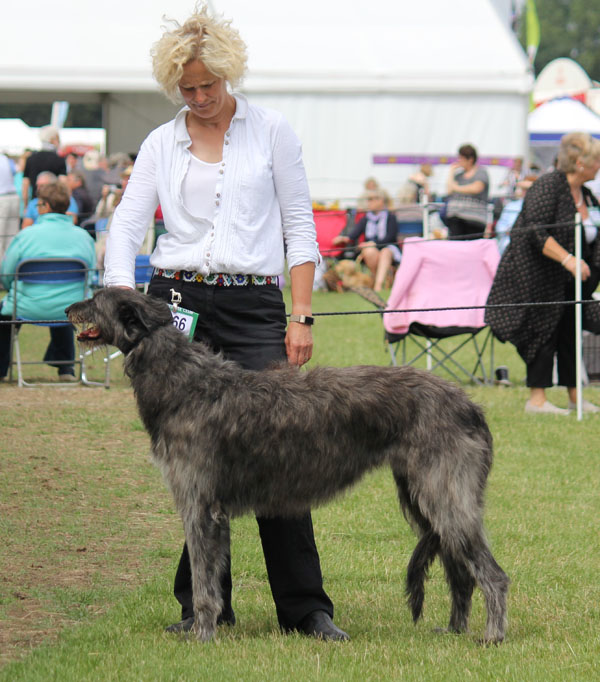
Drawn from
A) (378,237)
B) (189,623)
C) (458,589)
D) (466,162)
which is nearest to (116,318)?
(189,623)

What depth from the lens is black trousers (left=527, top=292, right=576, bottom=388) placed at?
9.17m

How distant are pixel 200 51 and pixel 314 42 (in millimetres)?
15036

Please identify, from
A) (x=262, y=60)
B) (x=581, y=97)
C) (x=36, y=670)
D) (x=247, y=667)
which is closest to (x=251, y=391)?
(x=247, y=667)

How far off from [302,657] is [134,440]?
4.48 metres

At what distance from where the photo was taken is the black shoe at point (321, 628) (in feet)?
14.4

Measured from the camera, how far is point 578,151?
28.6 ft

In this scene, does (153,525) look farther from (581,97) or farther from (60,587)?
(581,97)

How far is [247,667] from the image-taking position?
13.0 feet

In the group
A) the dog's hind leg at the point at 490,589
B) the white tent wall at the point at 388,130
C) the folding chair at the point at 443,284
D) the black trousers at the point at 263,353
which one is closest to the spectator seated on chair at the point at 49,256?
the folding chair at the point at 443,284

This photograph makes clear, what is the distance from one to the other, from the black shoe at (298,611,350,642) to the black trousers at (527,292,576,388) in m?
5.14

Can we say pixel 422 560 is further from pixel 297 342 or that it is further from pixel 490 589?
pixel 297 342

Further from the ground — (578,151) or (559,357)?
(578,151)

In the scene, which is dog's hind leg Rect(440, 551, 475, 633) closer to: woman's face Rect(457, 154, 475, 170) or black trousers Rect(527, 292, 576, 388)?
black trousers Rect(527, 292, 576, 388)

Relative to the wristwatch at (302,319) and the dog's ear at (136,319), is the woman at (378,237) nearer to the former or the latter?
the wristwatch at (302,319)
